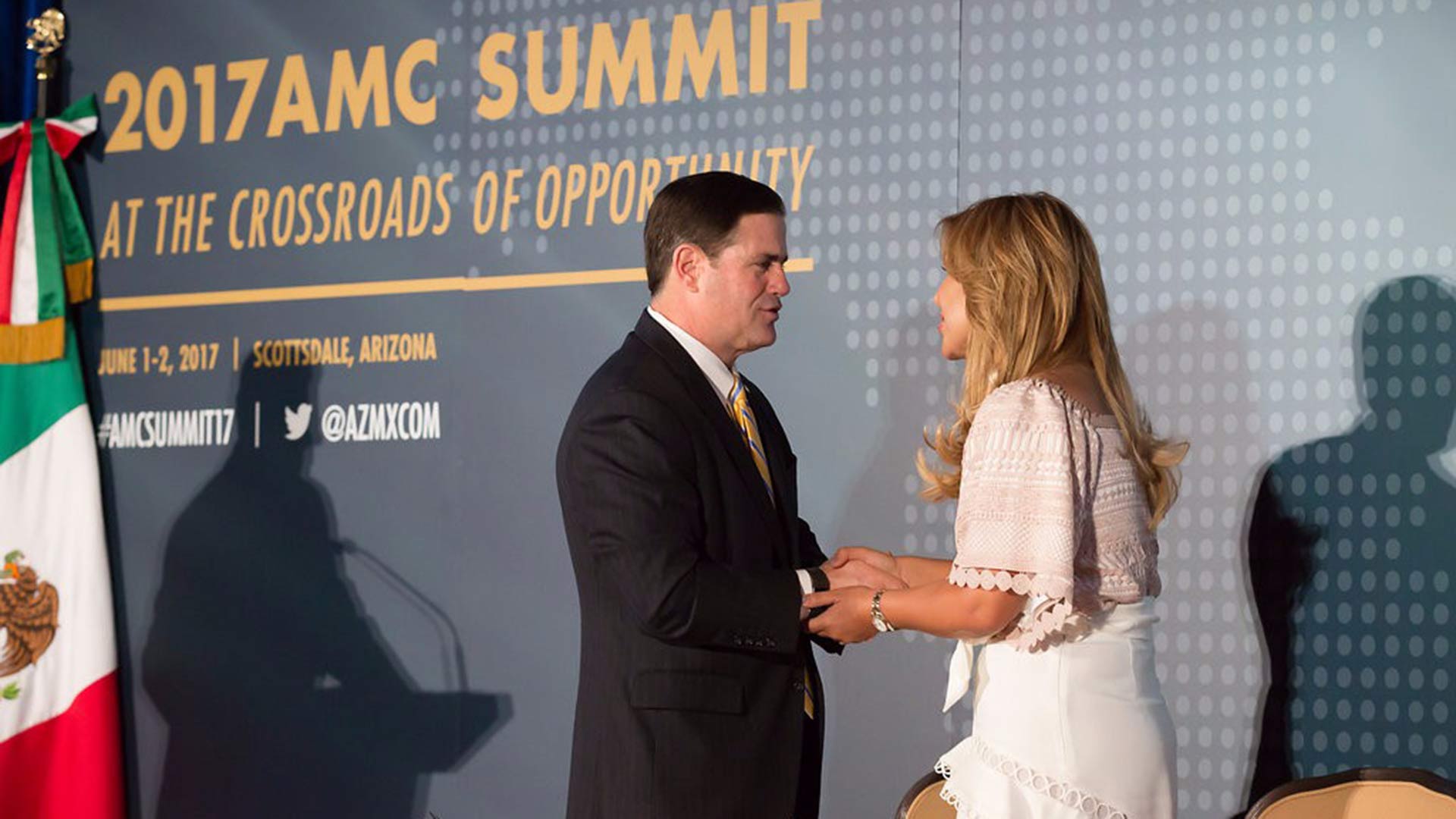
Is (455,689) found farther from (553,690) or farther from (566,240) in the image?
(566,240)

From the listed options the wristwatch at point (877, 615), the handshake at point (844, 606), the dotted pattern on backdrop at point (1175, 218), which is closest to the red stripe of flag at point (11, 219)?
the dotted pattern on backdrop at point (1175, 218)

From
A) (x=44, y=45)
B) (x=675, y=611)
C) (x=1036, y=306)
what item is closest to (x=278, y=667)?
(x=44, y=45)

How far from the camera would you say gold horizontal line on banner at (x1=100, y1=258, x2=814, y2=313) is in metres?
4.51

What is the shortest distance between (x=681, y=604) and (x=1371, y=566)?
1.87 m

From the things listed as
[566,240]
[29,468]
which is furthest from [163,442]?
[566,240]

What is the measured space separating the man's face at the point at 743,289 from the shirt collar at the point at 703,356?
0.03 metres

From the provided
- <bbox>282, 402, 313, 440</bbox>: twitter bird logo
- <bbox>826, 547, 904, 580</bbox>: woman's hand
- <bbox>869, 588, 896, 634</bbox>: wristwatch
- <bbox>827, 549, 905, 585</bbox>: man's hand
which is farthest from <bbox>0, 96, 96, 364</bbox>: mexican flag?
<bbox>869, 588, 896, 634</bbox>: wristwatch

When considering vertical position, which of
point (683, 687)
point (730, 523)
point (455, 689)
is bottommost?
point (455, 689)

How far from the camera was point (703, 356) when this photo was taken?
2.97 metres

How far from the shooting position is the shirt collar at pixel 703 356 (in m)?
2.96

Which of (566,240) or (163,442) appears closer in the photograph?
(566,240)

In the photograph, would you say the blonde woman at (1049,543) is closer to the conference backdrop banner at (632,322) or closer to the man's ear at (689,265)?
the man's ear at (689,265)

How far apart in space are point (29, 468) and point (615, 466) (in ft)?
10.0

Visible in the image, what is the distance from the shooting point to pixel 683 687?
274 centimetres
